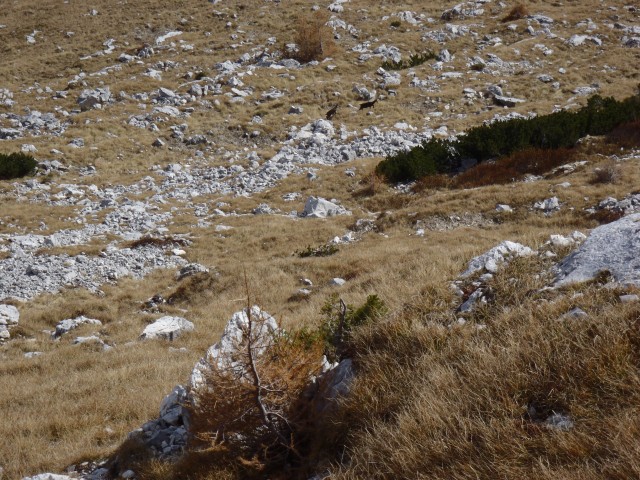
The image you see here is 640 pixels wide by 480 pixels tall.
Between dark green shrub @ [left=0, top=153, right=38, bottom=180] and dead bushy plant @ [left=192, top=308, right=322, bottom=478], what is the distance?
19253mm

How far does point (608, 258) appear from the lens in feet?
14.4

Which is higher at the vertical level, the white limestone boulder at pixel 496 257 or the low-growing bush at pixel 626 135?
the white limestone boulder at pixel 496 257

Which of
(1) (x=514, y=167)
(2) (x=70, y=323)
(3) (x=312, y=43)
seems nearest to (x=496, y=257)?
(2) (x=70, y=323)

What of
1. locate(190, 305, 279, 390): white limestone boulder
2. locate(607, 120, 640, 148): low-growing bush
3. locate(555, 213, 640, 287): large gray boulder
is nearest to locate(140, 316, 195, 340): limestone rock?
locate(190, 305, 279, 390): white limestone boulder

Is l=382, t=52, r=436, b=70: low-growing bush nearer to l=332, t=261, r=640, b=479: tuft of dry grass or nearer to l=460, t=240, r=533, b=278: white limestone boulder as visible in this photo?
l=460, t=240, r=533, b=278: white limestone boulder

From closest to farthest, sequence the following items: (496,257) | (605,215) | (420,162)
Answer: (496,257) < (605,215) < (420,162)

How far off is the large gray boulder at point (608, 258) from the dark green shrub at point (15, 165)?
2065 cm

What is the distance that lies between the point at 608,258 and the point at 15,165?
21.1 meters

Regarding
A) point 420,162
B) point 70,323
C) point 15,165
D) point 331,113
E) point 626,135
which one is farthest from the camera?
point 331,113

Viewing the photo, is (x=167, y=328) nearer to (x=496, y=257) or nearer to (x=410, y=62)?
(x=496, y=257)

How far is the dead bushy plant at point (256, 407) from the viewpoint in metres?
3.90

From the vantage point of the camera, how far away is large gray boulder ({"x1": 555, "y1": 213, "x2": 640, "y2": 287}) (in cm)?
412

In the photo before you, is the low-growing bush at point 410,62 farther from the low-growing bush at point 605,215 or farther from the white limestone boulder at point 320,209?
the low-growing bush at point 605,215

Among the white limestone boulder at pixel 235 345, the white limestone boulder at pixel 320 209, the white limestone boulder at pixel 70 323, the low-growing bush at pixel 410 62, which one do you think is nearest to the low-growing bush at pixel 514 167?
the white limestone boulder at pixel 320 209
